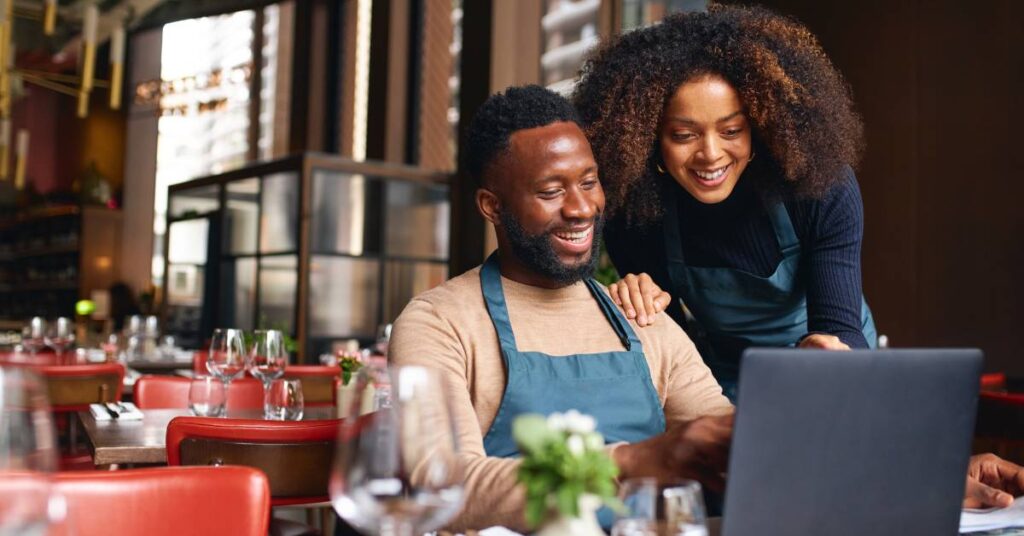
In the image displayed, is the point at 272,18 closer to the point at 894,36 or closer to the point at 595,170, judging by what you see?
the point at 894,36

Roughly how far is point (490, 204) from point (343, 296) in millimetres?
5800

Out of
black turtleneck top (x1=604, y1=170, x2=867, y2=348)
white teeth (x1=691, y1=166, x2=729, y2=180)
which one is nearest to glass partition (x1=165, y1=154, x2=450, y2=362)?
black turtleneck top (x1=604, y1=170, x2=867, y2=348)

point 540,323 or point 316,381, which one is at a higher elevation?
point 540,323

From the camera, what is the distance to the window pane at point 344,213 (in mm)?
7059

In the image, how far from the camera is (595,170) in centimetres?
151

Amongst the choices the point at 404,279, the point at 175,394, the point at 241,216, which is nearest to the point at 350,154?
the point at 241,216

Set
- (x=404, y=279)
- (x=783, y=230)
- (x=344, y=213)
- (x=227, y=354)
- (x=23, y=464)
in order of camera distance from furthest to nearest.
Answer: (x=404, y=279), (x=344, y=213), (x=227, y=354), (x=783, y=230), (x=23, y=464)

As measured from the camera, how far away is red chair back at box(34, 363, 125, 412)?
364 centimetres

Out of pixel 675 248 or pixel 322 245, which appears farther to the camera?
pixel 322 245

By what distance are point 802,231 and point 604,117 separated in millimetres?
422

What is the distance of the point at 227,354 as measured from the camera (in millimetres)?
2576

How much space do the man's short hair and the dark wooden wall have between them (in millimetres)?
3742

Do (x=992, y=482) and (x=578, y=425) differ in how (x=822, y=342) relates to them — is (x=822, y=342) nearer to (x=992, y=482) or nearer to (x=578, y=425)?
(x=992, y=482)

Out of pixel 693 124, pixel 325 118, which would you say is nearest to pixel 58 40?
pixel 325 118
